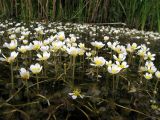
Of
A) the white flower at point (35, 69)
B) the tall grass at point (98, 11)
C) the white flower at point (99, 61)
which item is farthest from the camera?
the tall grass at point (98, 11)

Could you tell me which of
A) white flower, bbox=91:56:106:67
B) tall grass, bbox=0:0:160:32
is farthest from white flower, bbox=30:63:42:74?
tall grass, bbox=0:0:160:32

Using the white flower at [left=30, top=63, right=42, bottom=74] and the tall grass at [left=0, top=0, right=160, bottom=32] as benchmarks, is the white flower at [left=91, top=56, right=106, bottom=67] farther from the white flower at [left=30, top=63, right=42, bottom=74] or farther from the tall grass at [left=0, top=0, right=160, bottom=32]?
the tall grass at [left=0, top=0, right=160, bottom=32]

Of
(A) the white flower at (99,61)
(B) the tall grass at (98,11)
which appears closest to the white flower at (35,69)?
(A) the white flower at (99,61)

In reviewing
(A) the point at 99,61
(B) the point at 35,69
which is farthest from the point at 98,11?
(B) the point at 35,69

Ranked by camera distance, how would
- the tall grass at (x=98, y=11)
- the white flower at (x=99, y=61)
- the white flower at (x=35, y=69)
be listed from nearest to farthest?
the white flower at (x=35, y=69) → the white flower at (x=99, y=61) → the tall grass at (x=98, y=11)

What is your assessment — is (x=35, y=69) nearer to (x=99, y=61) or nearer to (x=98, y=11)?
(x=99, y=61)

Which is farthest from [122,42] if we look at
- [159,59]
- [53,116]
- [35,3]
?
[35,3]

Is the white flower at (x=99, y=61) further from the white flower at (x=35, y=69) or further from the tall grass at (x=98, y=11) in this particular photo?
the tall grass at (x=98, y=11)

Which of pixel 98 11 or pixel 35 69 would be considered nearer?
pixel 35 69
